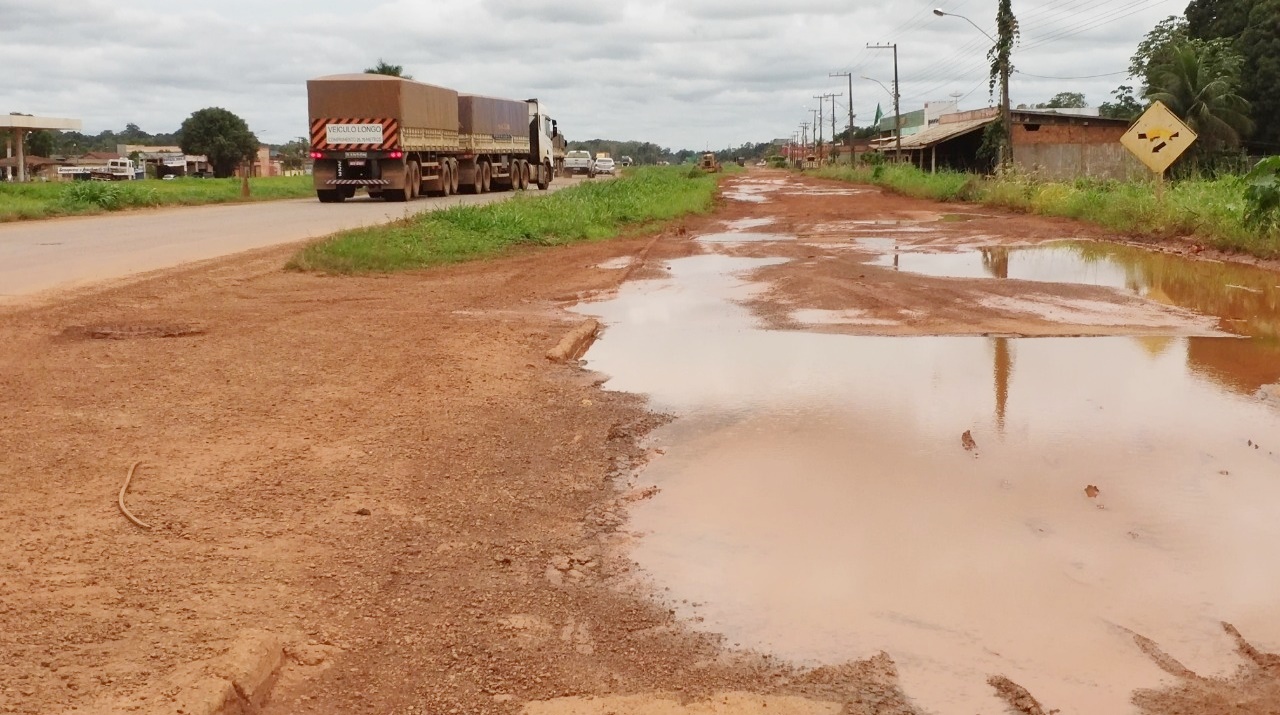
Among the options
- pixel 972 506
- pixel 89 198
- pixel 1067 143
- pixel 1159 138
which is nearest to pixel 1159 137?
pixel 1159 138

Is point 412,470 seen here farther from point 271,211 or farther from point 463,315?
point 271,211

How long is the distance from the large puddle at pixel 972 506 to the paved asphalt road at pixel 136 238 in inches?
311

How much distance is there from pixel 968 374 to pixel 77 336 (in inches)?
269

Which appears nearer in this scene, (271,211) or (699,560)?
(699,560)

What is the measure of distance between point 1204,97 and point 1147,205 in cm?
3625

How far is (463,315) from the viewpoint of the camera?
1076cm

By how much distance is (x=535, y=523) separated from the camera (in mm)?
4891

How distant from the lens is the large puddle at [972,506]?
3.82 m

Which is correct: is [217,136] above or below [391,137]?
above

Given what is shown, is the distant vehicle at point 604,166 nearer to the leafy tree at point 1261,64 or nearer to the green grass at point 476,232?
the leafy tree at point 1261,64

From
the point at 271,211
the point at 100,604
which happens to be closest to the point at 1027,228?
the point at 271,211

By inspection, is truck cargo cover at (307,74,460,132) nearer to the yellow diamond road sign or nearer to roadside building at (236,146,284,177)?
the yellow diamond road sign

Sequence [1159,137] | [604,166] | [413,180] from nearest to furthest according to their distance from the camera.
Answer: [1159,137] < [413,180] < [604,166]

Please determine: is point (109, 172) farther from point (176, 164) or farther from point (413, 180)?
point (413, 180)
